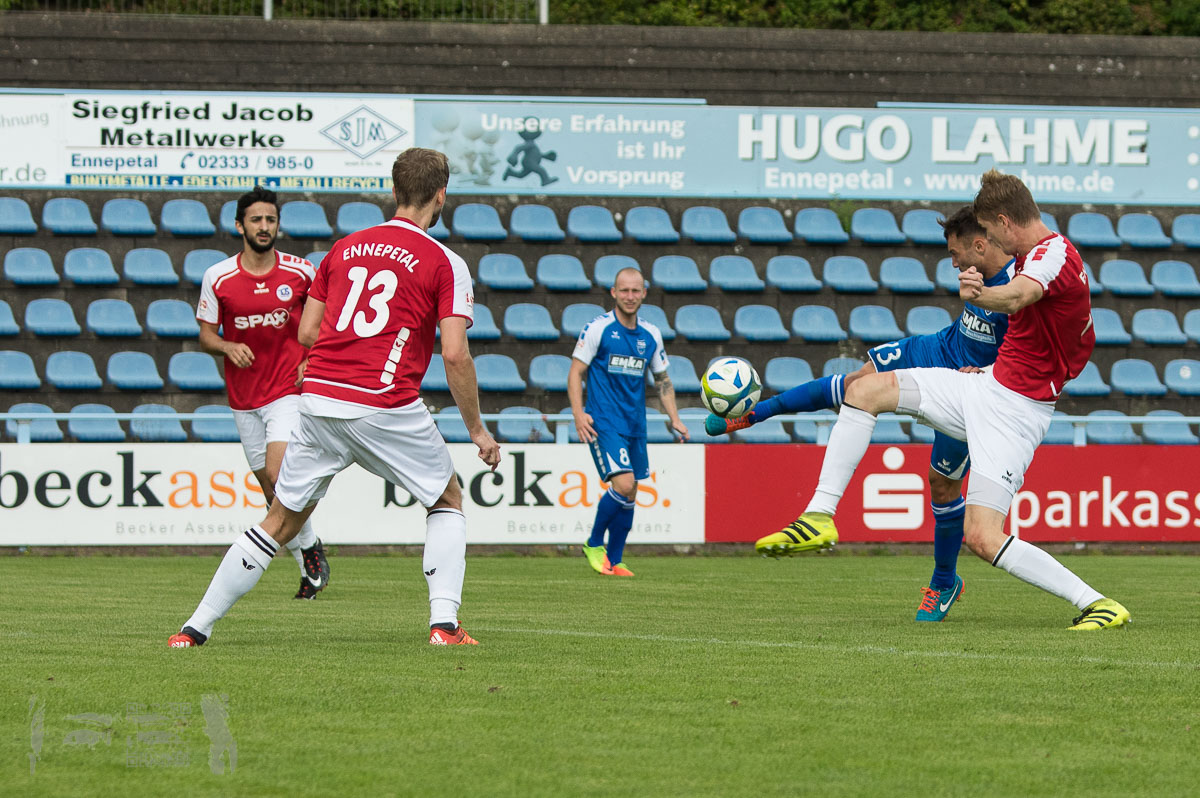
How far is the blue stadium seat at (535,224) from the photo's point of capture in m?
17.9

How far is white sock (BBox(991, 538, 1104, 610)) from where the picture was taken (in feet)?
22.0

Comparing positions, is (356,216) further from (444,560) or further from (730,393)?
(444,560)

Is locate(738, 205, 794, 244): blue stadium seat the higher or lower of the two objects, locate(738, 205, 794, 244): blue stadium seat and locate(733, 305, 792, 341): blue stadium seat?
the higher

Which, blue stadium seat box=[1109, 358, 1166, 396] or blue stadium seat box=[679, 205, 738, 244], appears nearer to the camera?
blue stadium seat box=[1109, 358, 1166, 396]

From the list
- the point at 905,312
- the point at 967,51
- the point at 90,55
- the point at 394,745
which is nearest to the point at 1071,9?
the point at 967,51

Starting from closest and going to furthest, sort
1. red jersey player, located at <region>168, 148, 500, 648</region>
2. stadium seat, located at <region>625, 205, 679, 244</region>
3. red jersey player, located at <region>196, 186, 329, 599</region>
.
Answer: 1. red jersey player, located at <region>168, 148, 500, 648</region>
2. red jersey player, located at <region>196, 186, 329, 599</region>
3. stadium seat, located at <region>625, 205, 679, 244</region>

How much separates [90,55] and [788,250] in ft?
29.1

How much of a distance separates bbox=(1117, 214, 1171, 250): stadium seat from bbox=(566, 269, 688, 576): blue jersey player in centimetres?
932

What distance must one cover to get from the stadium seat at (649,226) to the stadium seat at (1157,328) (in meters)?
5.78

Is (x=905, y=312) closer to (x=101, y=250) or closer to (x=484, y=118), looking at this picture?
(x=484, y=118)

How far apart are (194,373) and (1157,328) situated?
11.5 metres

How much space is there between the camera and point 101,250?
56.5 ft

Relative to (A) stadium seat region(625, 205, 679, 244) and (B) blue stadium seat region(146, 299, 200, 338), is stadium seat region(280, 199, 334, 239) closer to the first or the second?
(B) blue stadium seat region(146, 299, 200, 338)

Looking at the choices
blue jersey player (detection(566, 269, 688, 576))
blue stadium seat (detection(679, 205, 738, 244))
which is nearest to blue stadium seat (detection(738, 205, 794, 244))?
blue stadium seat (detection(679, 205, 738, 244))
